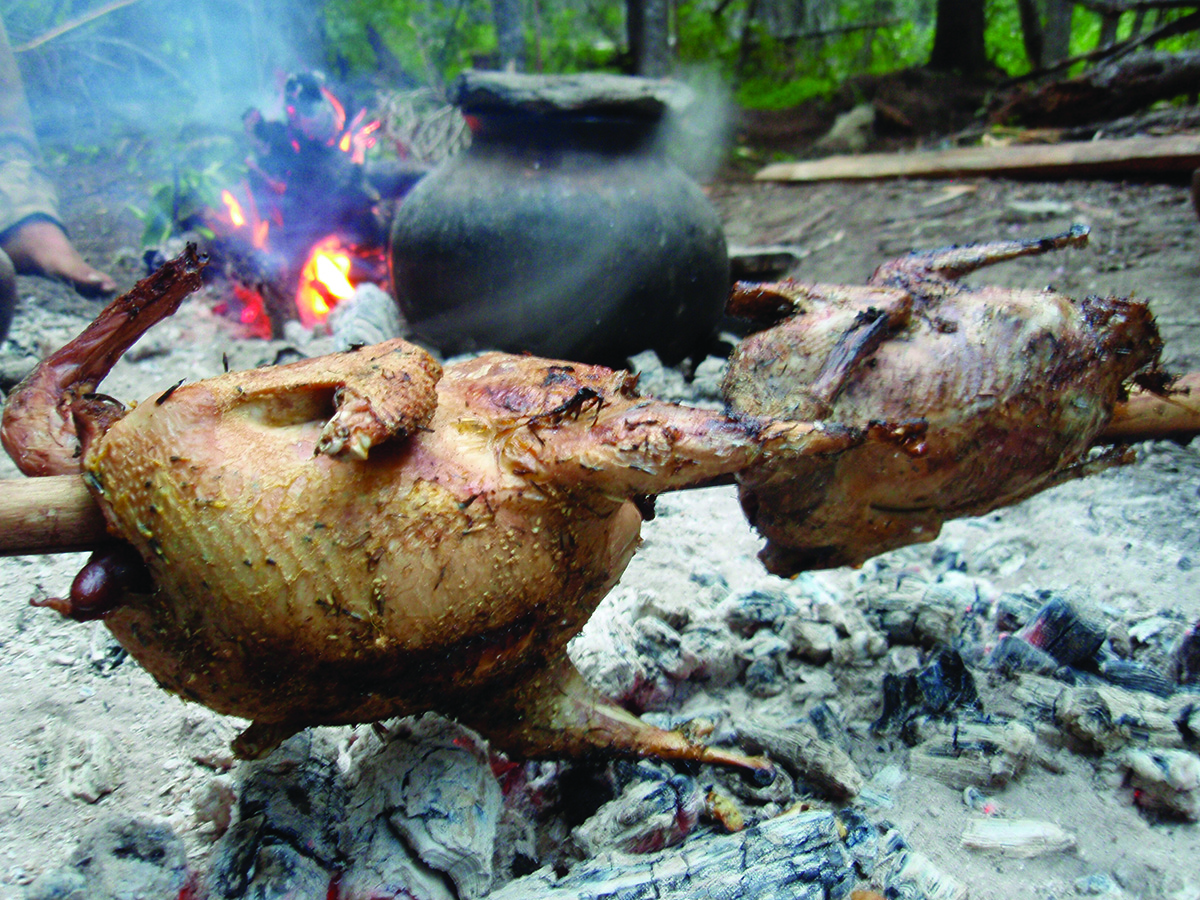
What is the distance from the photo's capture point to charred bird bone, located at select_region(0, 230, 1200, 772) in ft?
4.24

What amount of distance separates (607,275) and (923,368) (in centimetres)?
244

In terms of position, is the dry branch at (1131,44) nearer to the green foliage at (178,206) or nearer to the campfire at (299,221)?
the campfire at (299,221)

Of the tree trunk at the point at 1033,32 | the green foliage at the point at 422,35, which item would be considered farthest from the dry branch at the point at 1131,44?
the green foliage at the point at 422,35

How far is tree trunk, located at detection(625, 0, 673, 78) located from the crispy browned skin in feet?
27.0

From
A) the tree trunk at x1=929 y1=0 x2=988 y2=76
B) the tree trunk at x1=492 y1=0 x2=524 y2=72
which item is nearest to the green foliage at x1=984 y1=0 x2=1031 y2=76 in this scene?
the tree trunk at x1=929 y1=0 x2=988 y2=76

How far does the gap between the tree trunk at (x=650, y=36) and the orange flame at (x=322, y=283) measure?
5036mm

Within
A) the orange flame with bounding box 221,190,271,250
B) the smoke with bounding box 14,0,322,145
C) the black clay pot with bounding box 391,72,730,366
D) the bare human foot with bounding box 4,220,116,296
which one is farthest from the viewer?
the smoke with bounding box 14,0,322,145

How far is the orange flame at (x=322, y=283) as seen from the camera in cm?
562

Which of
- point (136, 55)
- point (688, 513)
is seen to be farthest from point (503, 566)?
point (136, 55)

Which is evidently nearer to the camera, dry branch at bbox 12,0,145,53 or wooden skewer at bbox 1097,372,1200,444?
wooden skewer at bbox 1097,372,1200,444

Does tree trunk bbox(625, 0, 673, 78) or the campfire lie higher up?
tree trunk bbox(625, 0, 673, 78)

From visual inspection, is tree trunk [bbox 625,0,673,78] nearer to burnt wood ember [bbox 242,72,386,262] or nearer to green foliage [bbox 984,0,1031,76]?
burnt wood ember [bbox 242,72,386,262]

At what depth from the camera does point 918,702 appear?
7.06 feet

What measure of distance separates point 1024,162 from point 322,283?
589 centimetres
